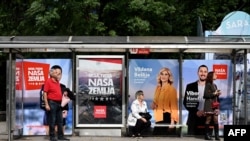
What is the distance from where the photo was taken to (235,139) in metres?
6.39

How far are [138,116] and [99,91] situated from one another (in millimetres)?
1257

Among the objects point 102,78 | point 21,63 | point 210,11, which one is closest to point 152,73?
point 102,78

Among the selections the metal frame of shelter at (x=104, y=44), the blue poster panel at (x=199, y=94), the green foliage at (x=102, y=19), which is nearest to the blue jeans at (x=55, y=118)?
the metal frame of shelter at (x=104, y=44)

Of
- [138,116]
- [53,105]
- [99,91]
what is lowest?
[138,116]

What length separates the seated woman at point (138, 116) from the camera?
525 inches

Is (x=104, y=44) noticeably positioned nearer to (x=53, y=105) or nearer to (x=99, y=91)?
(x=99, y=91)

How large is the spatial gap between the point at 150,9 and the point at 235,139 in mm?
15349

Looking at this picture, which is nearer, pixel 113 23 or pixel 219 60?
pixel 219 60

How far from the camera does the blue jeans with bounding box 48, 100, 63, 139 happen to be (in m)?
12.3

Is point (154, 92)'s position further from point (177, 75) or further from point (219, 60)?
point (219, 60)

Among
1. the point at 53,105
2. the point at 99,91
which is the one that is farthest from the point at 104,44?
the point at 53,105

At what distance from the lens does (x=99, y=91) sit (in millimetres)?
13477

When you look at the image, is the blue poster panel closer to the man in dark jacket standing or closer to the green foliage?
the man in dark jacket standing

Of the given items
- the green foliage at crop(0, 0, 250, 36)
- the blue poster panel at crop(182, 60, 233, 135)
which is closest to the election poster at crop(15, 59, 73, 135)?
the blue poster panel at crop(182, 60, 233, 135)
